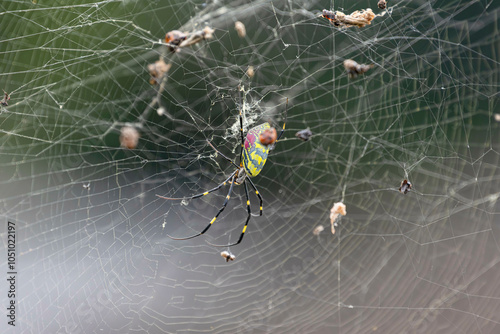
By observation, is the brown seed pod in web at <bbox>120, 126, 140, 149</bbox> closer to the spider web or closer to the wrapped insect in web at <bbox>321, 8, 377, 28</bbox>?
the spider web

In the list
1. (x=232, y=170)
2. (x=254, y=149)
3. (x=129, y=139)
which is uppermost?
(x=129, y=139)

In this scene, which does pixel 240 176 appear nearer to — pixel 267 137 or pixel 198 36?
pixel 267 137

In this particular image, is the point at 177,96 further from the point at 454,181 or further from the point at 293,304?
the point at 454,181

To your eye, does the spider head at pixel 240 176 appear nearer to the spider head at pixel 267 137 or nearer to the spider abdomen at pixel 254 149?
the spider abdomen at pixel 254 149

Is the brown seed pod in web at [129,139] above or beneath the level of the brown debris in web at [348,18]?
beneath

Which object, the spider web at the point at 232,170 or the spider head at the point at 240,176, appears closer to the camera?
the spider head at the point at 240,176

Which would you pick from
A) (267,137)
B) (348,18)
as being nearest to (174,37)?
(267,137)

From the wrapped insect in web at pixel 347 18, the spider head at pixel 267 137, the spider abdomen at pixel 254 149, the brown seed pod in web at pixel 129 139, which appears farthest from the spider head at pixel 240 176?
the wrapped insect in web at pixel 347 18
